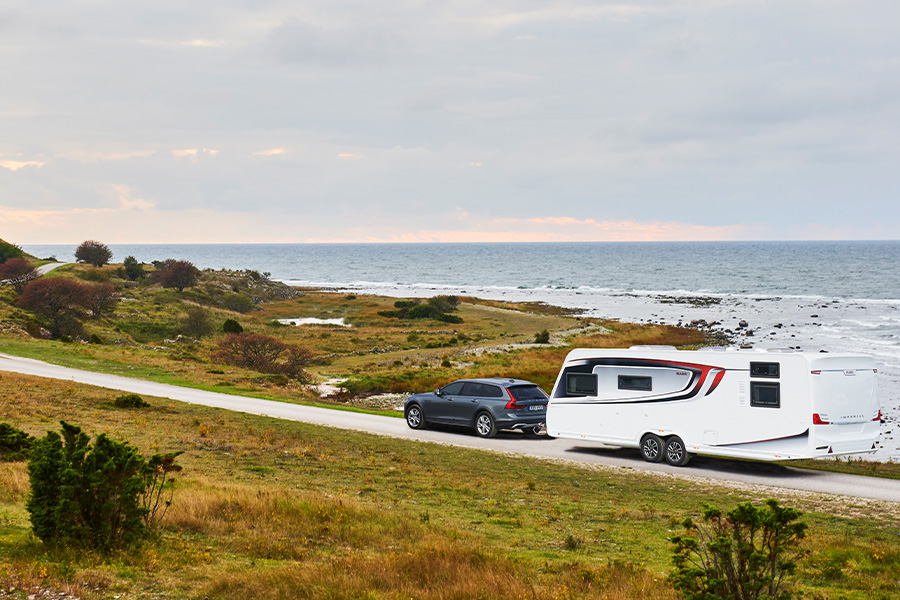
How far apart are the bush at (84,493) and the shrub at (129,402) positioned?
16916mm

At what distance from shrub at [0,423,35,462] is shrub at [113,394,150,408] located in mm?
8848

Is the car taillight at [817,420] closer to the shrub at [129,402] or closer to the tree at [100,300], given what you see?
the shrub at [129,402]

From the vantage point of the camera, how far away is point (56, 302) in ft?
190

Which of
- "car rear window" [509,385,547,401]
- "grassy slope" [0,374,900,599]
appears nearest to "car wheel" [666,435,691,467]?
"grassy slope" [0,374,900,599]

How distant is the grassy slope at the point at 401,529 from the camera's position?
7.37 m

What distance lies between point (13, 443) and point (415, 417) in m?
12.4

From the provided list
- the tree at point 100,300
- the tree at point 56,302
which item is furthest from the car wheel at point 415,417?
the tree at point 100,300

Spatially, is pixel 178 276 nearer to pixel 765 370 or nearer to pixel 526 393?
pixel 526 393

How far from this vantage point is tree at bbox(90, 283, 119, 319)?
6444 centimetres

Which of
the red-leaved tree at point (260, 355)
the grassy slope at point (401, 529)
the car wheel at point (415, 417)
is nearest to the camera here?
the grassy slope at point (401, 529)

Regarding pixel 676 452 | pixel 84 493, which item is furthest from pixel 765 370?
pixel 84 493

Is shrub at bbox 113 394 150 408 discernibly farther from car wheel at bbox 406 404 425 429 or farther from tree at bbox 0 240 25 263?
tree at bbox 0 240 25 263

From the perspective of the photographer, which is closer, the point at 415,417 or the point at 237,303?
the point at 415,417

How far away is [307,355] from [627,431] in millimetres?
31631
